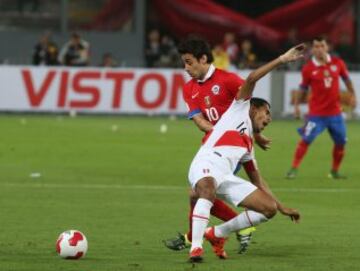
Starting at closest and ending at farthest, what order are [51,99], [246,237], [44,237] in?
[246,237], [44,237], [51,99]

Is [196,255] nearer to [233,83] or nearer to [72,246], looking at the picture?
[72,246]

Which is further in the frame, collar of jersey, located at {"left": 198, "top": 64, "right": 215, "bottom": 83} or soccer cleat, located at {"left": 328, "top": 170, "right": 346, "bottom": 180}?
soccer cleat, located at {"left": 328, "top": 170, "right": 346, "bottom": 180}

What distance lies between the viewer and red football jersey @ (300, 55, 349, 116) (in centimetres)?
1962

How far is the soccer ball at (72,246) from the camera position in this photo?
1109 centimetres

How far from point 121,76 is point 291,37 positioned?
754 cm

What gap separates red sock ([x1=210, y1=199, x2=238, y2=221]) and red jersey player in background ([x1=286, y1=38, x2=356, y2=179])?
7867mm

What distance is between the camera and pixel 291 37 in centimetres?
3869

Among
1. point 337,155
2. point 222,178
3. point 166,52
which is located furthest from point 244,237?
point 166,52

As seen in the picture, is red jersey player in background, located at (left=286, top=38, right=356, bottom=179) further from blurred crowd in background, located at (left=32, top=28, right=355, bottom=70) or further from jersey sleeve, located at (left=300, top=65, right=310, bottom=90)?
blurred crowd in background, located at (left=32, top=28, right=355, bottom=70)

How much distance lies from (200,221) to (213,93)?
57.3 inches

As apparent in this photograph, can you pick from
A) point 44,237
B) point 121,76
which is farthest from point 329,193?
point 121,76

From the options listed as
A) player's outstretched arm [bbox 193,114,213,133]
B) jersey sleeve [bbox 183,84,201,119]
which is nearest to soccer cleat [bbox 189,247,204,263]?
player's outstretched arm [bbox 193,114,213,133]

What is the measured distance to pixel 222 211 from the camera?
11789 millimetres

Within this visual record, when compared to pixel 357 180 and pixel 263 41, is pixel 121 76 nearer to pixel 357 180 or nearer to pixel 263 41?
pixel 263 41
